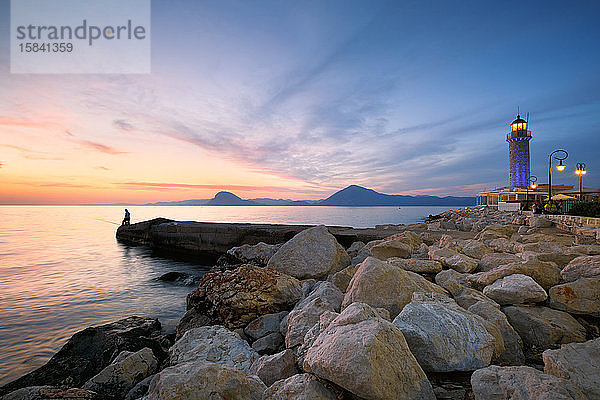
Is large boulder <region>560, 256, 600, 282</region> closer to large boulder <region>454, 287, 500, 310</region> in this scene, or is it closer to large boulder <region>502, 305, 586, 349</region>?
large boulder <region>502, 305, 586, 349</region>

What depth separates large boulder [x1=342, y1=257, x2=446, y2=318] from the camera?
3.24 m

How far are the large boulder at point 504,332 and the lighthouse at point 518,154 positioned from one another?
7853cm

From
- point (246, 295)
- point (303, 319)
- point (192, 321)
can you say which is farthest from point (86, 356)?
point (303, 319)

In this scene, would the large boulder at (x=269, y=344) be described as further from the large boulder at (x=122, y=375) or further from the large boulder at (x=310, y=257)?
the large boulder at (x=310, y=257)

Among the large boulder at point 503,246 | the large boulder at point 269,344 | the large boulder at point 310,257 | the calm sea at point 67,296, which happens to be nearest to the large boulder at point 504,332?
the large boulder at point 269,344

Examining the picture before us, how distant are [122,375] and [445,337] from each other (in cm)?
355

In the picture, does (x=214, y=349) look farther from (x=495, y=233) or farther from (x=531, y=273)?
(x=495, y=233)

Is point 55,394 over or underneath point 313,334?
underneath

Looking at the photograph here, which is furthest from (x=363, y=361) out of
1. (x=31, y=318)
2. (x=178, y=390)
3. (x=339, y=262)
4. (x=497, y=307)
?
(x=31, y=318)

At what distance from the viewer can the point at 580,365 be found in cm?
215

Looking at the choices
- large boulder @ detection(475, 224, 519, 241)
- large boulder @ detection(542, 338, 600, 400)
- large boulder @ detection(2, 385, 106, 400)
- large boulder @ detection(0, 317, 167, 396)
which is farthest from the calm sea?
large boulder @ detection(475, 224, 519, 241)

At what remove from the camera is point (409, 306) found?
2.85m

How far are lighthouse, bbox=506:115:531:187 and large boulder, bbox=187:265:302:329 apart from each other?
78.7 m

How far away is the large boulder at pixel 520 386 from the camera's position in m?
Answer: 1.82
